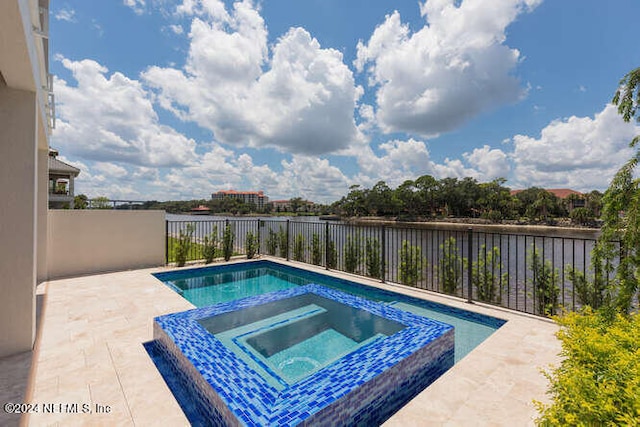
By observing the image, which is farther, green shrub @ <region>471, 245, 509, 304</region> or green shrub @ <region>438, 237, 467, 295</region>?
green shrub @ <region>438, 237, 467, 295</region>

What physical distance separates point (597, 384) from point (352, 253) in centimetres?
571

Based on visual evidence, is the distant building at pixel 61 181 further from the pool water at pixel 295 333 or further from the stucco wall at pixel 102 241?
the pool water at pixel 295 333

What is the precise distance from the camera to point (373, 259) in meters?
6.33

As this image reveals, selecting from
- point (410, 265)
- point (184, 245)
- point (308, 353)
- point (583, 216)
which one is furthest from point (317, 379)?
point (583, 216)

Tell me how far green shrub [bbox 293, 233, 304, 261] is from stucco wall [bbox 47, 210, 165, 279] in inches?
147

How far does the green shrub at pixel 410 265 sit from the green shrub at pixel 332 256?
6.42 feet

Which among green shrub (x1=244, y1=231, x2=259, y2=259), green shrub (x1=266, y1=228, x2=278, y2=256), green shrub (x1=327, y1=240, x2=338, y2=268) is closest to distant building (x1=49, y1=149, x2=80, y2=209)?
green shrub (x1=244, y1=231, x2=259, y2=259)

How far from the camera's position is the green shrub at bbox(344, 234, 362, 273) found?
6746 millimetres

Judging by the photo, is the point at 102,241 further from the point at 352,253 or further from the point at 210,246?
the point at 352,253

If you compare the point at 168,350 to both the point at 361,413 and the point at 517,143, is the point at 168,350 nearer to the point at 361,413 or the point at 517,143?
the point at 361,413

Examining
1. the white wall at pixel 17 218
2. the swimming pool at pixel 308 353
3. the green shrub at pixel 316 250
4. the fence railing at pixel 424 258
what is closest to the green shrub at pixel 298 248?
the fence railing at pixel 424 258

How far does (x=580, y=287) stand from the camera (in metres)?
4.00

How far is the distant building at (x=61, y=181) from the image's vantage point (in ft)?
59.4

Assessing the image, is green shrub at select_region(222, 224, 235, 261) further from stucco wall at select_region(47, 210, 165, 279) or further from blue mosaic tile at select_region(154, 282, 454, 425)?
blue mosaic tile at select_region(154, 282, 454, 425)
